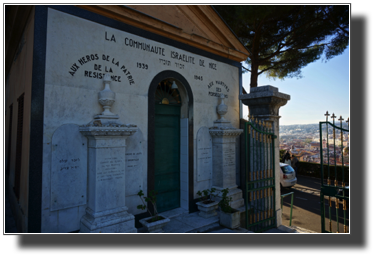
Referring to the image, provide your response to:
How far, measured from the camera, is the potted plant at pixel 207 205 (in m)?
5.21

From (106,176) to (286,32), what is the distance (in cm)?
905

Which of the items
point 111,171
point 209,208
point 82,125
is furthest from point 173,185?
point 82,125

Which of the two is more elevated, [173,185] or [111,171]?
[111,171]

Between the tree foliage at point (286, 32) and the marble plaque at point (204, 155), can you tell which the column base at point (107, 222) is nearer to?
the marble plaque at point (204, 155)

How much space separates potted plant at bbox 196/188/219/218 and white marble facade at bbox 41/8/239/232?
0.32m

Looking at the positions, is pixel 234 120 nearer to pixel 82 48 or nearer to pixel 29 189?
pixel 82 48

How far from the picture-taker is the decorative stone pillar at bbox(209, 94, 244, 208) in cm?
586

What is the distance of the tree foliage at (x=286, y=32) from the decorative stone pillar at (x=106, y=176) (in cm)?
546

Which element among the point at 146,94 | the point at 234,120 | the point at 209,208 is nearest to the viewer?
the point at 146,94

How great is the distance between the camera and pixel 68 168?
12.3 ft

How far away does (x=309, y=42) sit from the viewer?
8.99 meters

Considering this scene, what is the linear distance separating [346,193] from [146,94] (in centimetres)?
433

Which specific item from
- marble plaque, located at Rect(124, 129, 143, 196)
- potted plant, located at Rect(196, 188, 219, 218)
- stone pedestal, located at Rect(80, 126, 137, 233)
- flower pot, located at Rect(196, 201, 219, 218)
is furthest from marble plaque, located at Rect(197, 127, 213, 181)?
stone pedestal, located at Rect(80, 126, 137, 233)

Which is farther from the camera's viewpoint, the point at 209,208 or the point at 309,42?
the point at 309,42
